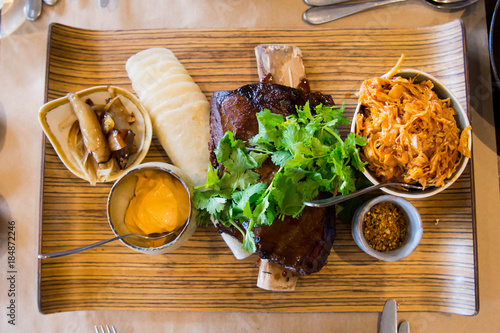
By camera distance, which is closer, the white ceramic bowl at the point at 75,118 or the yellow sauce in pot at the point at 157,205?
the yellow sauce in pot at the point at 157,205

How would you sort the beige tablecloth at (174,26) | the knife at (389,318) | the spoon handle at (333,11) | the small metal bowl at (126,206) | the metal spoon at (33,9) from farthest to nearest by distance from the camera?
the metal spoon at (33,9) → the spoon handle at (333,11) → the beige tablecloth at (174,26) → the knife at (389,318) → the small metal bowl at (126,206)

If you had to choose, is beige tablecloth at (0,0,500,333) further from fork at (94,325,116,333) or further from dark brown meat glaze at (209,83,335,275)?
dark brown meat glaze at (209,83,335,275)

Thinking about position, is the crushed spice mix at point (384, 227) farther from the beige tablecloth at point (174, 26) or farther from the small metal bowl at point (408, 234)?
the beige tablecloth at point (174, 26)

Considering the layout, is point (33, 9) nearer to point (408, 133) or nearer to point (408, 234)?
point (408, 133)

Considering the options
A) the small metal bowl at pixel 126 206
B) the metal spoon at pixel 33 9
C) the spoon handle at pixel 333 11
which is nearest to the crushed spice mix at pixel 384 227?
the small metal bowl at pixel 126 206

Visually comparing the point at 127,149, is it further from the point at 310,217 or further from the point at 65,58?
the point at 310,217

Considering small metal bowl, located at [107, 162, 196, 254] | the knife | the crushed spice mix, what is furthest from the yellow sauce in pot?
the knife
